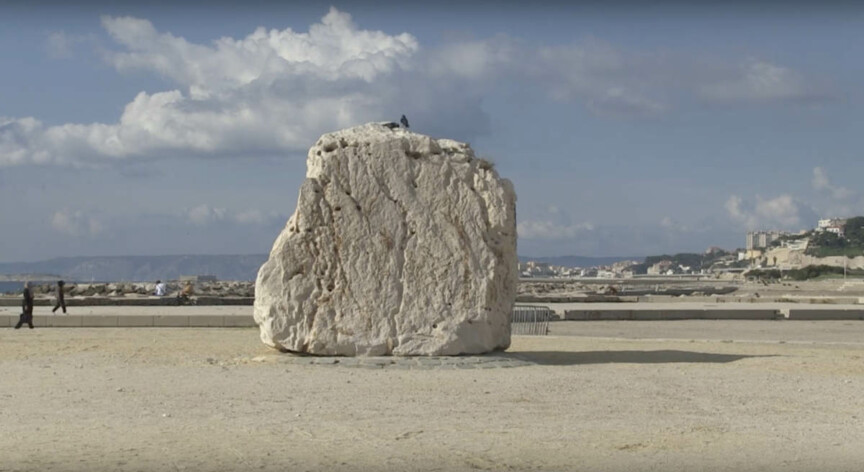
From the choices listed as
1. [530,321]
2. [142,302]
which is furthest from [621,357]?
[142,302]

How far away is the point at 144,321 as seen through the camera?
2458 cm

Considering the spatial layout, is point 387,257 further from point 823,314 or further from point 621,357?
point 823,314

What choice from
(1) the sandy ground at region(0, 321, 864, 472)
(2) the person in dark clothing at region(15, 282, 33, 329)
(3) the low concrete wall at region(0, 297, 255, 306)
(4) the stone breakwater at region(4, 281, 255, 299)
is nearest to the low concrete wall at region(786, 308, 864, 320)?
(1) the sandy ground at region(0, 321, 864, 472)

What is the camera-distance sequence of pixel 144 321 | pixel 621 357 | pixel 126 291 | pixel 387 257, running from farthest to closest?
1. pixel 126 291
2. pixel 144 321
3. pixel 621 357
4. pixel 387 257

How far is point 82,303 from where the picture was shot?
3559cm

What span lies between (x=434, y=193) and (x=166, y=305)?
2232 centimetres

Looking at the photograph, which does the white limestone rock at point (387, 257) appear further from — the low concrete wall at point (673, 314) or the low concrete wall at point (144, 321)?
the low concrete wall at point (673, 314)

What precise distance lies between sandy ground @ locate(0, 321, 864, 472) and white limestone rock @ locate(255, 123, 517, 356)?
644 millimetres

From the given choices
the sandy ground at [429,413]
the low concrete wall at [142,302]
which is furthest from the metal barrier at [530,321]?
the low concrete wall at [142,302]

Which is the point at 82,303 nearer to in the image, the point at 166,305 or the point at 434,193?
the point at 166,305

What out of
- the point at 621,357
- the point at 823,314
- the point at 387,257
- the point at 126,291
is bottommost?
the point at 126,291

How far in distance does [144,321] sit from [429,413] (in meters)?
15.6

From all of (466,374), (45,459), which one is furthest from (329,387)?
(45,459)

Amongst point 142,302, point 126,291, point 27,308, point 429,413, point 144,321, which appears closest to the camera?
point 429,413
